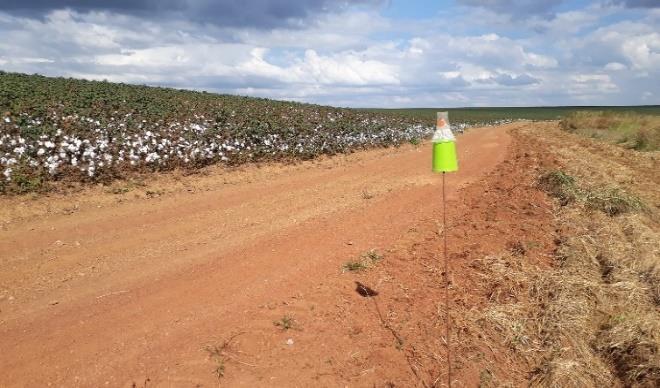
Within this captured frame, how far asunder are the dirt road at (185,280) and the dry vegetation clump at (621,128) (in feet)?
46.4

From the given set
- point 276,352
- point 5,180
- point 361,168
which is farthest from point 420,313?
point 361,168

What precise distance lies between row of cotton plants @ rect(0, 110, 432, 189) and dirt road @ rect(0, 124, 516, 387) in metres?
1.42

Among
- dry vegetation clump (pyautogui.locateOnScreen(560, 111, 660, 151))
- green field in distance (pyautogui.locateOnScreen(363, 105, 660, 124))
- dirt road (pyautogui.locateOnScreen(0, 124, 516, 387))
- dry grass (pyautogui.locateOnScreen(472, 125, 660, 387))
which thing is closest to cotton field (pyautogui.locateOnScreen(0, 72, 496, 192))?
dirt road (pyautogui.locateOnScreen(0, 124, 516, 387))

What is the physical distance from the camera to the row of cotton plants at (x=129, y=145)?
40.3ft

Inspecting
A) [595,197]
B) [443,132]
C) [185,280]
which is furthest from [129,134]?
[443,132]

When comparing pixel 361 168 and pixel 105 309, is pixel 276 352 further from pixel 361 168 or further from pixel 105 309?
pixel 361 168

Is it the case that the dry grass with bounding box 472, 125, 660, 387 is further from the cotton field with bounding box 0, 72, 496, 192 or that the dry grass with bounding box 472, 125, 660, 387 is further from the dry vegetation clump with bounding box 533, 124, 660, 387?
the cotton field with bounding box 0, 72, 496, 192

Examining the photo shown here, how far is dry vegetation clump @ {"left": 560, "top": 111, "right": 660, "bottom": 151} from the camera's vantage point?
22.2 m

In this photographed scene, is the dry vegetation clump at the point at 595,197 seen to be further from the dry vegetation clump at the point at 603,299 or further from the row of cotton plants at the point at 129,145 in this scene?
the row of cotton plants at the point at 129,145

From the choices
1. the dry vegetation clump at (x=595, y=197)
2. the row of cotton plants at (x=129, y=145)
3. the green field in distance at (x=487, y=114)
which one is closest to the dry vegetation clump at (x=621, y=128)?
the green field in distance at (x=487, y=114)

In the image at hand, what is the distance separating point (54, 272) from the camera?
6.92 metres

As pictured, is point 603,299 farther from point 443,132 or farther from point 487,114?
point 487,114

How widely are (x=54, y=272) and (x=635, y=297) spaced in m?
7.23

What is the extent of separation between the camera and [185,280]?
6582mm
